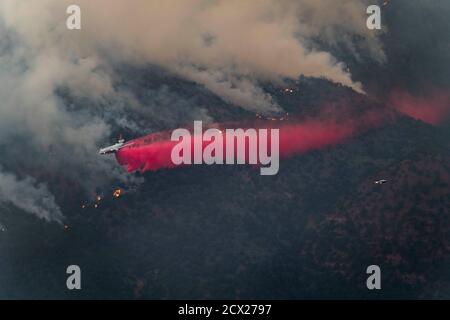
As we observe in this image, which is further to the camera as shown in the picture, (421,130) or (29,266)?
(421,130)

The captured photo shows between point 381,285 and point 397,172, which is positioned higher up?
point 397,172

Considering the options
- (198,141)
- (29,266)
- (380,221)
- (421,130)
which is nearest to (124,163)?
(198,141)
